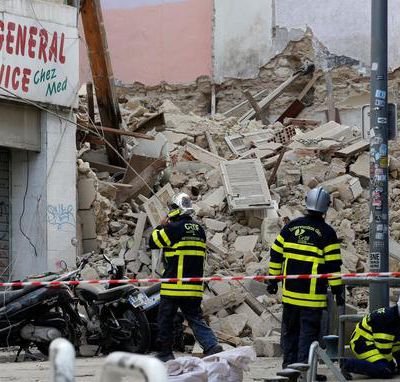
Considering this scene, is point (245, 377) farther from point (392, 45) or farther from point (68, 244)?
point (392, 45)

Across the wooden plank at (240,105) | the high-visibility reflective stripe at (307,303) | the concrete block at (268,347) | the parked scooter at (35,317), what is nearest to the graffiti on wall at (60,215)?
the parked scooter at (35,317)

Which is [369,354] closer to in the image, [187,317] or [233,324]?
[187,317]

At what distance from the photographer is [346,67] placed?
26438mm

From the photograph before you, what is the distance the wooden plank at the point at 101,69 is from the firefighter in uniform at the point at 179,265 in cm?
781

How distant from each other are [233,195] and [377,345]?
798 cm

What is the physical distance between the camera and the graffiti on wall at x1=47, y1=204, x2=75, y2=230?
53.4 feet

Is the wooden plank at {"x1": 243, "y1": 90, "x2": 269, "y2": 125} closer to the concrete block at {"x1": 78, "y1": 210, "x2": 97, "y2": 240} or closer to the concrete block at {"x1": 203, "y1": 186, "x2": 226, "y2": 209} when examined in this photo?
the concrete block at {"x1": 203, "y1": 186, "x2": 226, "y2": 209}

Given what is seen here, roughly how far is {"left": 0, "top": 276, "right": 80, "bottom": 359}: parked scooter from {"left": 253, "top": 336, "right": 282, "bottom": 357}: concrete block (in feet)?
6.77

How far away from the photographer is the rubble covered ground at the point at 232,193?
1452cm

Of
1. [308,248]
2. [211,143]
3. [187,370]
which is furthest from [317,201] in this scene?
[211,143]

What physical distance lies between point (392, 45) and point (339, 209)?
9851 mm

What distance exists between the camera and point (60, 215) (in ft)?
53.5

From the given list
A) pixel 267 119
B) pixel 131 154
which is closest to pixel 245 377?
pixel 131 154

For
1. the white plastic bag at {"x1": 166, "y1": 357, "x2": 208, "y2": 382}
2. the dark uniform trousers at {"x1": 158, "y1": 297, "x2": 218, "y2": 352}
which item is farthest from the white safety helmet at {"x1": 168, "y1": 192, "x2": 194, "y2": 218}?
the white plastic bag at {"x1": 166, "y1": 357, "x2": 208, "y2": 382}
